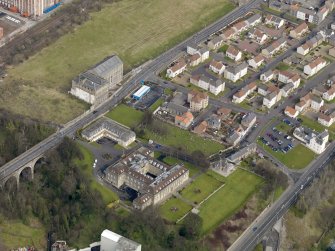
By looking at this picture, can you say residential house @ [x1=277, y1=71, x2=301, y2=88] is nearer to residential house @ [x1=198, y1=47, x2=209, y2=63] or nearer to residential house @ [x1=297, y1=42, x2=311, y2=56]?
residential house @ [x1=297, y1=42, x2=311, y2=56]

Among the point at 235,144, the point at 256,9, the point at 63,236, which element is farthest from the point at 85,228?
the point at 256,9

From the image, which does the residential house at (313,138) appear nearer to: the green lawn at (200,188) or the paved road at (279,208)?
the paved road at (279,208)

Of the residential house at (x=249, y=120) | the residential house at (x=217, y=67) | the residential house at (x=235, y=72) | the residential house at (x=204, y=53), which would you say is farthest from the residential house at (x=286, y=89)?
the residential house at (x=204, y=53)

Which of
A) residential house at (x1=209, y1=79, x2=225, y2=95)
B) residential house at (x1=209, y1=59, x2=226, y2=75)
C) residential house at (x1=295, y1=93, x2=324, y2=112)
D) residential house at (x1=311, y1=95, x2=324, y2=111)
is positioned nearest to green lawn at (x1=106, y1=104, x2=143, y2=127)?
residential house at (x1=209, y1=79, x2=225, y2=95)

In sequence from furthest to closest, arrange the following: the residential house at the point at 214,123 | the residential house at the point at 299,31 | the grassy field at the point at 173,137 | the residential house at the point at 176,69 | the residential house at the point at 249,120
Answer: the residential house at the point at 299,31, the residential house at the point at 176,69, the residential house at the point at 249,120, the residential house at the point at 214,123, the grassy field at the point at 173,137

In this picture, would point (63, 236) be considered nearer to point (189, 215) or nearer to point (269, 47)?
point (189, 215)

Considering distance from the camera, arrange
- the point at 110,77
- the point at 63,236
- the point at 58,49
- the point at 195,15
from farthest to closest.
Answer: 1. the point at 195,15
2. the point at 58,49
3. the point at 110,77
4. the point at 63,236

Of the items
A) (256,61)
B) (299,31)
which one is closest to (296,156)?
(256,61)
